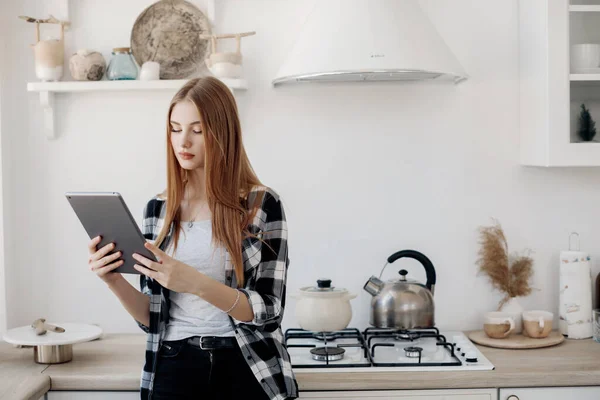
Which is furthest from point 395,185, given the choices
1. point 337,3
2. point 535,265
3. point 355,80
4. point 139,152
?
point 139,152

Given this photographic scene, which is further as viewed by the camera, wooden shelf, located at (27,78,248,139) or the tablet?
wooden shelf, located at (27,78,248,139)

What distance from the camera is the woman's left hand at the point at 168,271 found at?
155 cm

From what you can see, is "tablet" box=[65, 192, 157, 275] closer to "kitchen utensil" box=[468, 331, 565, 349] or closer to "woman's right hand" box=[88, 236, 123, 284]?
"woman's right hand" box=[88, 236, 123, 284]

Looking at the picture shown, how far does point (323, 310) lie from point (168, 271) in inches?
31.1

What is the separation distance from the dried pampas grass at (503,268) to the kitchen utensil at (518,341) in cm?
16

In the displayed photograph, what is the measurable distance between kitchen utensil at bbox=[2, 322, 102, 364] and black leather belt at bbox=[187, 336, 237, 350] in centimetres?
54

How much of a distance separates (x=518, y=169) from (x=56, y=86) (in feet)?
5.13

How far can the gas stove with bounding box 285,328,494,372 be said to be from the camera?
208cm

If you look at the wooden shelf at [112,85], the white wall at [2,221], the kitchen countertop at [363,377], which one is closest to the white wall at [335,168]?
the white wall at [2,221]

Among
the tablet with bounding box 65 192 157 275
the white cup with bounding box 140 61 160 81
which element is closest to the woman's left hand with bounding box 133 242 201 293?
the tablet with bounding box 65 192 157 275

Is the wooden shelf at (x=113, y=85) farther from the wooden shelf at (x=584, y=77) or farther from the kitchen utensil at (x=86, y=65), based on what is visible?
the wooden shelf at (x=584, y=77)

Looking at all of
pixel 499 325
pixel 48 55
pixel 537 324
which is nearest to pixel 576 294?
pixel 537 324

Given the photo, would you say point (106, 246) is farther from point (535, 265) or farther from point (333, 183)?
point (535, 265)

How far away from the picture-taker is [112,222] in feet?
5.14
